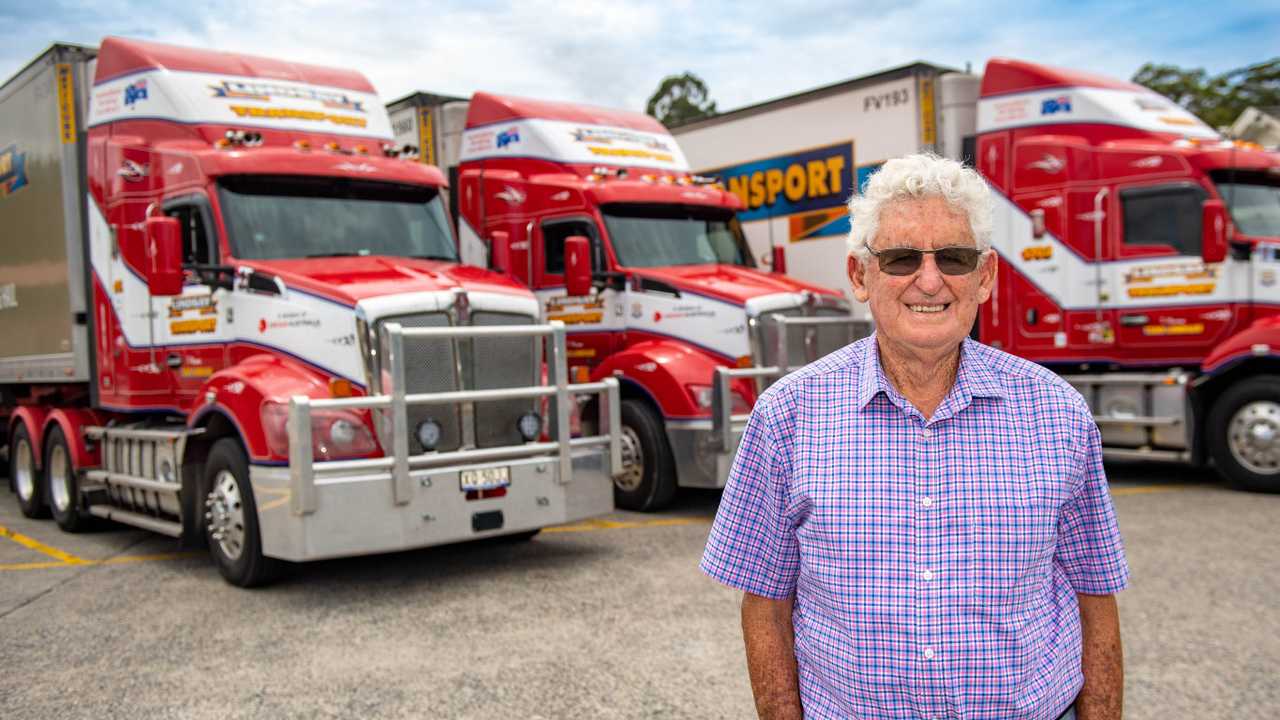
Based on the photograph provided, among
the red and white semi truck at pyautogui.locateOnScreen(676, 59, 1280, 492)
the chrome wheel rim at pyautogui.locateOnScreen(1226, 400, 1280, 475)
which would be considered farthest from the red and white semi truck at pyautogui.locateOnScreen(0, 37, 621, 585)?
the chrome wheel rim at pyautogui.locateOnScreen(1226, 400, 1280, 475)

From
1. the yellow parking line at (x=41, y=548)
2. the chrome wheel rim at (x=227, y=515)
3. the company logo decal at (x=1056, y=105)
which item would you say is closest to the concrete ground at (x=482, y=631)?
the yellow parking line at (x=41, y=548)

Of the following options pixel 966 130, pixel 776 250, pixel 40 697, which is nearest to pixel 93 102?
pixel 40 697

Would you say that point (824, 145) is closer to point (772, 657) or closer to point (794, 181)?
point (794, 181)

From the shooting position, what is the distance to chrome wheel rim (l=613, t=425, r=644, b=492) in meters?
9.89

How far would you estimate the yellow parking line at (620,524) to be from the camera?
9.23m

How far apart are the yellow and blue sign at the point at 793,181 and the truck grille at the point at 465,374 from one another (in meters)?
5.18

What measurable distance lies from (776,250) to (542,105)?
2.75 m

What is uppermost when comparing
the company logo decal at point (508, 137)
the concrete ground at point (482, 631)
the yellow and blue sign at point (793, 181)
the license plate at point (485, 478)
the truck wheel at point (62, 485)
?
the company logo decal at point (508, 137)

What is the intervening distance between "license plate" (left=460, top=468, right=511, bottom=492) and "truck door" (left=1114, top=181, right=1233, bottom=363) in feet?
21.0

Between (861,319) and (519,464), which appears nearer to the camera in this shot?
(519,464)

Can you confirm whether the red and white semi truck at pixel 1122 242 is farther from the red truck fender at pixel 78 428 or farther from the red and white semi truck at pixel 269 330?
the red truck fender at pixel 78 428

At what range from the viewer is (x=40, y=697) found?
5.13 m

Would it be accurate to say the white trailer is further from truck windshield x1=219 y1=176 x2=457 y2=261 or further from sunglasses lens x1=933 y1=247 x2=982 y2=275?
sunglasses lens x1=933 y1=247 x2=982 y2=275

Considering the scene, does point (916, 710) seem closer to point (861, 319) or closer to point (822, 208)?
point (861, 319)
